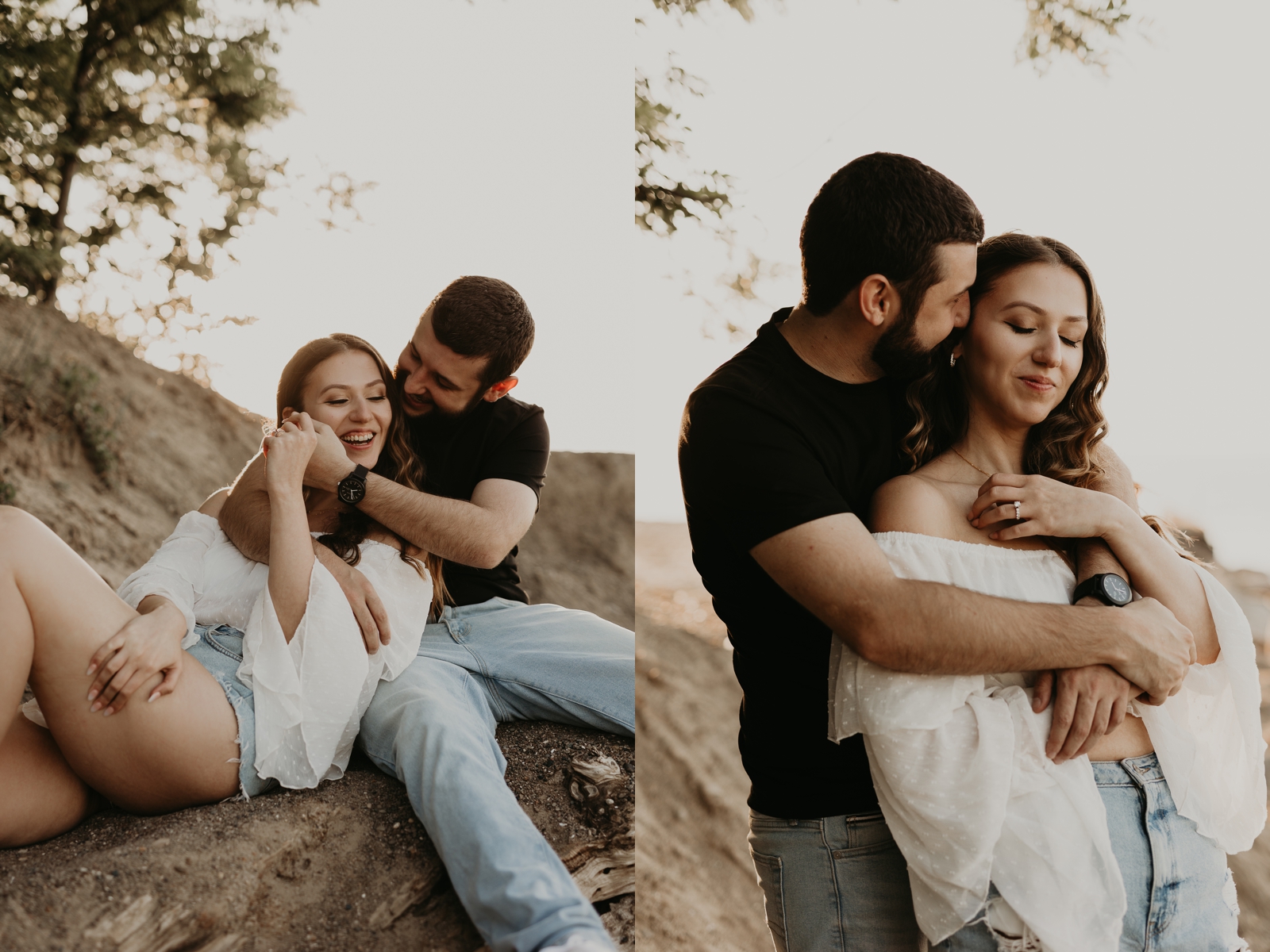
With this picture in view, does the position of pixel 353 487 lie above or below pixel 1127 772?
above

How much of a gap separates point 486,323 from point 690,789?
12.1 feet

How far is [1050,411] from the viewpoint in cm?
168

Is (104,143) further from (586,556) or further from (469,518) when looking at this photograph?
(586,556)

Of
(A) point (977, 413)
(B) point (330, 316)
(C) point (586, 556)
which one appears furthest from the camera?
(C) point (586, 556)

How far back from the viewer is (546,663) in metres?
2.03

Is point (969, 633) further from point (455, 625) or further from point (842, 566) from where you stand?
point (455, 625)

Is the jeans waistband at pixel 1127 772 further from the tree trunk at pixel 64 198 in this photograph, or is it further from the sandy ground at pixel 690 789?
the tree trunk at pixel 64 198

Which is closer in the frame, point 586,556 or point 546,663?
point 546,663

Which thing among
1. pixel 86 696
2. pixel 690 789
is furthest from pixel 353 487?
pixel 690 789

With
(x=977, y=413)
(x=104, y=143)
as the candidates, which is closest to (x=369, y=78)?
(x=104, y=143)

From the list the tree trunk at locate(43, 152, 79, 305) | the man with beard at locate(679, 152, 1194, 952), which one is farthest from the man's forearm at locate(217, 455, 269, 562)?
the tree trunk at locate(43, 152, 79, 305)

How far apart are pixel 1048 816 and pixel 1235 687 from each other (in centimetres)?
46

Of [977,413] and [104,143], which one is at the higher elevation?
[104,143]

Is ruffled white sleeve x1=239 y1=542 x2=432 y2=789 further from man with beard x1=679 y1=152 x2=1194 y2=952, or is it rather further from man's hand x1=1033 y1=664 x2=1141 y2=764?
man's hand x1=1033 y1=664 x2=1141 y2=764
